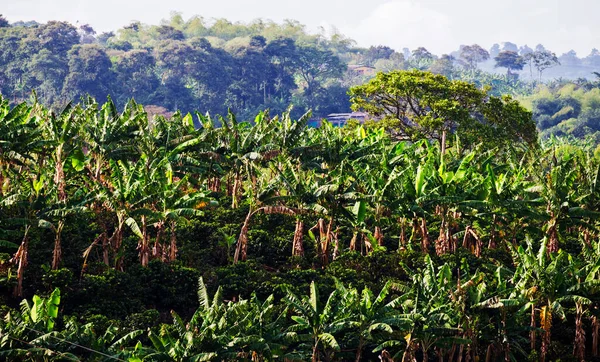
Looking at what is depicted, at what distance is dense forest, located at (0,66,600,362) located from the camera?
697 inches

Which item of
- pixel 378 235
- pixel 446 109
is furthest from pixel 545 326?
pixel 446 109

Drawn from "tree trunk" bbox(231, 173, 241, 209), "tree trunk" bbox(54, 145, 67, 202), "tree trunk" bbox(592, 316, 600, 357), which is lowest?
"tree trunk" bbox(592, 316, 600, 357)

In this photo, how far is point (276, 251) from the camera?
2753 centimetres

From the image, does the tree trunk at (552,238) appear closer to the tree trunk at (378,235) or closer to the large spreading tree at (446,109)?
the tree trunk at (378,235)

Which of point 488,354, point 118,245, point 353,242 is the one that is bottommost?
point 488,354

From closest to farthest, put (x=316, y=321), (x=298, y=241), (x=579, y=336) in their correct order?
1. (x=316, y=321)
2. (x=579, y=336)
3. (x=298, y=241)

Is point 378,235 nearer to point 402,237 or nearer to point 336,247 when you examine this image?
point 402,237

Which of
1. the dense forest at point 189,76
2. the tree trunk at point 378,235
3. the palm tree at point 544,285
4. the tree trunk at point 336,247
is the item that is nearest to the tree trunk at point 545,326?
the palm tree at point 544,285

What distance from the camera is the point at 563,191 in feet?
86.6

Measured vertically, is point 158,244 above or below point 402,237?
above

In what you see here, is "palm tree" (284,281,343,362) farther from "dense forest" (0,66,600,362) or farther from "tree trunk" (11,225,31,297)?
"tree trunk" (11,225,31,297)

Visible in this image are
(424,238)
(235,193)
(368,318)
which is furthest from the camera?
(235,193)

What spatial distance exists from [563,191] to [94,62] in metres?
75.0

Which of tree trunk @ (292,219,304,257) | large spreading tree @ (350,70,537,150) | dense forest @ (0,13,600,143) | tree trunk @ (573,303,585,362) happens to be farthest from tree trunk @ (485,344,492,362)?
dense forest @ (0,13,600,143)
